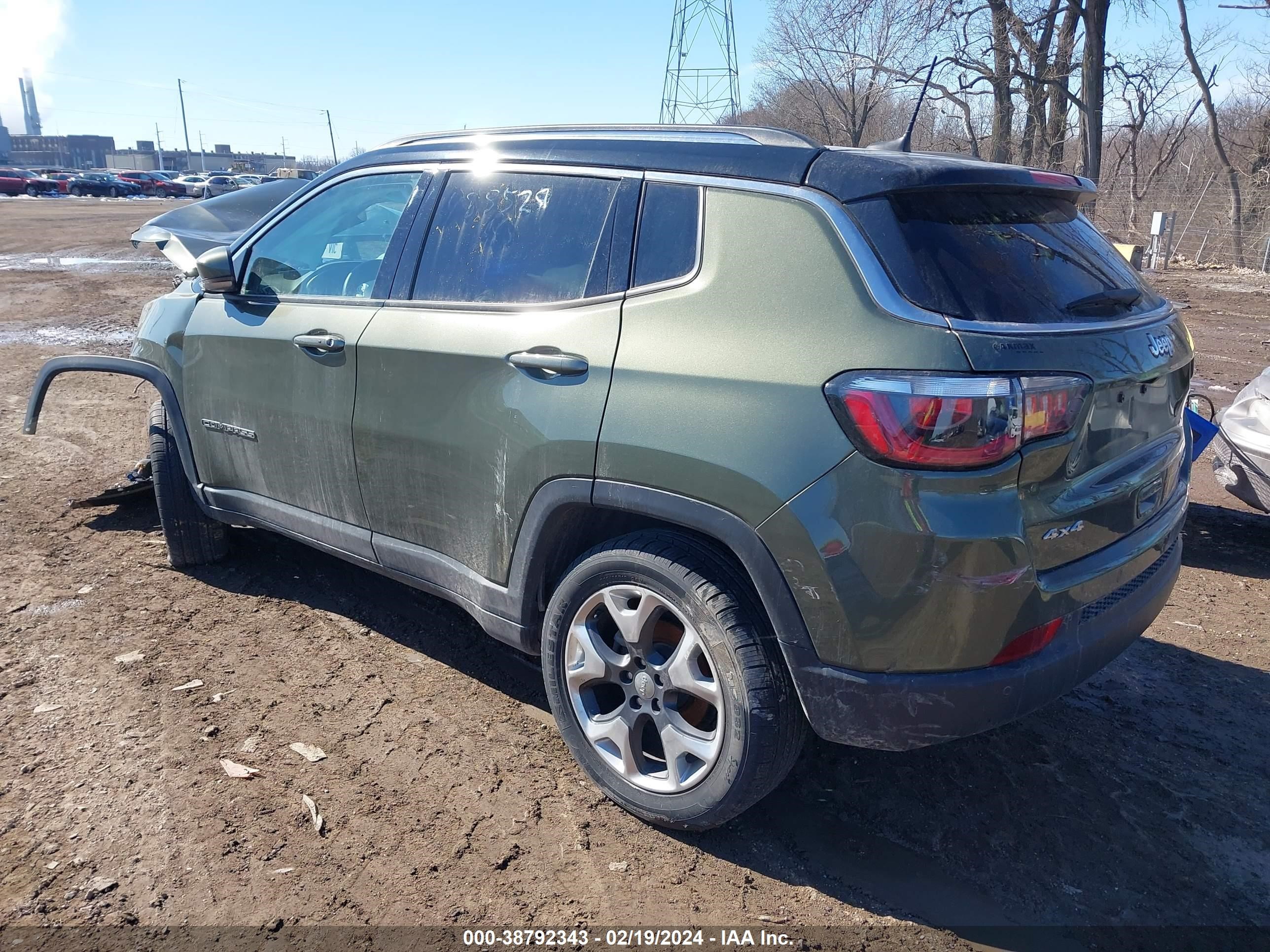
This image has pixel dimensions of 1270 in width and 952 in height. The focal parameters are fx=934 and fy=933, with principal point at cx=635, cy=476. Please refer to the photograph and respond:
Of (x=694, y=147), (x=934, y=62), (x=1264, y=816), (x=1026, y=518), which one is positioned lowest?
(x=1264, y=816)

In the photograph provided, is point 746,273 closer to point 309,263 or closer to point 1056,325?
point 1056,325

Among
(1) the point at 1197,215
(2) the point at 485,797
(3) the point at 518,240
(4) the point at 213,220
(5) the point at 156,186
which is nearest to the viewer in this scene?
(2) the point at 485,797

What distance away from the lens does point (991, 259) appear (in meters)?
2.44

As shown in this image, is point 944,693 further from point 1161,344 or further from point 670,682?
point 1161,344

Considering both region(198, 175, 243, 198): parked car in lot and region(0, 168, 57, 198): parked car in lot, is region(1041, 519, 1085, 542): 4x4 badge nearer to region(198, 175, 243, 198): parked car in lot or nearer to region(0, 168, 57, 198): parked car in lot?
region(198, 175, 243, 198): parked car in lot

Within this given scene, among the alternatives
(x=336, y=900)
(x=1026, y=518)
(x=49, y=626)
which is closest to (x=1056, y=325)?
(x=1026, y=518)

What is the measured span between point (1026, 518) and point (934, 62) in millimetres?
1677

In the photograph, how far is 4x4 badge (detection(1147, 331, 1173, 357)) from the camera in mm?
2645

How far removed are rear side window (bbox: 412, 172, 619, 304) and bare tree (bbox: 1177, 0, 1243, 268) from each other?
23.0 metres

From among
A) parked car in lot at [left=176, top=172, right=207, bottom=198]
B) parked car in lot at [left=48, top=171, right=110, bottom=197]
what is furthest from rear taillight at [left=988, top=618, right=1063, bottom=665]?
parked car in lot at [left=48, top=171, right=110, bottom=197]

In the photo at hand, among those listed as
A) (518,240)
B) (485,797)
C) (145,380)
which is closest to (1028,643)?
(485,797)

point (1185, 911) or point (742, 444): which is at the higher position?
point (742, 444)

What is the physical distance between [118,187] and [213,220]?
211ft

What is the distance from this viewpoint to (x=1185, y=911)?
8.20 ft
